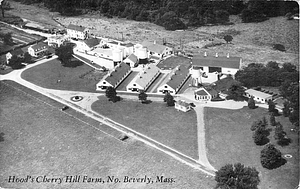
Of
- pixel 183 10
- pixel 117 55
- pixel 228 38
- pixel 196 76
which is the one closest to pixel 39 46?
pixel 117 55

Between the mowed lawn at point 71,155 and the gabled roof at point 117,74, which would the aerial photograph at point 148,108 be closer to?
the mowed lawn at point 71,155

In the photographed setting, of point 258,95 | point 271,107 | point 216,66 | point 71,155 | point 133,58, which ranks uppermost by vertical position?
point 133,58

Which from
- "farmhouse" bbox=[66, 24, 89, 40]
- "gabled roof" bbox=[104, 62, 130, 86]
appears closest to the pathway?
"gabled roof" bbox=[104, 62, 130, 86]

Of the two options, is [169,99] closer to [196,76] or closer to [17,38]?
[196,76]

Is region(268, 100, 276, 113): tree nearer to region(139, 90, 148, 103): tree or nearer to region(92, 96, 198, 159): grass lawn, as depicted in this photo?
region(92, 96, 198, 159): grass lawn

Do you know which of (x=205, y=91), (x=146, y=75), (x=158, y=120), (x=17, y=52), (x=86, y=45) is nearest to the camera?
(x=158, y=120)
